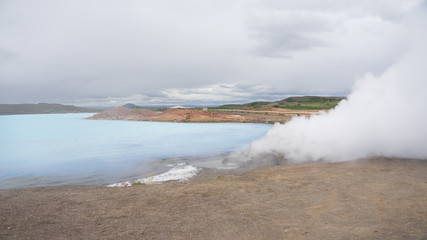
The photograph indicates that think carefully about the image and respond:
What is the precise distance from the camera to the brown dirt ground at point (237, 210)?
534 centimetres

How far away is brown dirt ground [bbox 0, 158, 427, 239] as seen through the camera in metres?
5.34

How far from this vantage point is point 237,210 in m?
6.65

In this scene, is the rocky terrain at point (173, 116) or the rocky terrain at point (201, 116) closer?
the rocky terrain at point (201, 116)

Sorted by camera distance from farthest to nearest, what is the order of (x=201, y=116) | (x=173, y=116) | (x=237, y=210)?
(x=173, y=116) → (x=201, y=116) → (x=237, y=210)

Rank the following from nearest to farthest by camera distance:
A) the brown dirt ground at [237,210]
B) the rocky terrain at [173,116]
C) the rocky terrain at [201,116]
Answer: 1. the brown dirt ground at [237,210]
2. the rocky terrain at [201,116]
3. the rocky terrain at [173,116]

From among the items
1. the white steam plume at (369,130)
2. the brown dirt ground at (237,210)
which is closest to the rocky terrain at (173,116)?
the white steam plume at (369,130)

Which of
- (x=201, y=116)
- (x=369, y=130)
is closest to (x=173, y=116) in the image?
(x=201, y=116)

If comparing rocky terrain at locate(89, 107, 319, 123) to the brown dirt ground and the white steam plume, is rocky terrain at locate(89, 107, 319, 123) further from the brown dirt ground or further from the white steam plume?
the brown dirt ground

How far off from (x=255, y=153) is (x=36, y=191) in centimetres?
1193

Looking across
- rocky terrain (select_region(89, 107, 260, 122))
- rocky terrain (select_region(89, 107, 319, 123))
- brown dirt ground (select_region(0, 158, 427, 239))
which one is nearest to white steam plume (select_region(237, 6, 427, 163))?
brown dirt ground (select_region(0, 158, 427, 239))

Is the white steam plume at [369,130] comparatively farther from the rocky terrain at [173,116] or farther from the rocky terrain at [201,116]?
the rocky terrain at [173,116]

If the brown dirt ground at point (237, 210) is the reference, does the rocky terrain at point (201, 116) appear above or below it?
above

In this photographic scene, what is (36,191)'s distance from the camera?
9.30m

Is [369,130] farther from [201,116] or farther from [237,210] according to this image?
[201,116]
